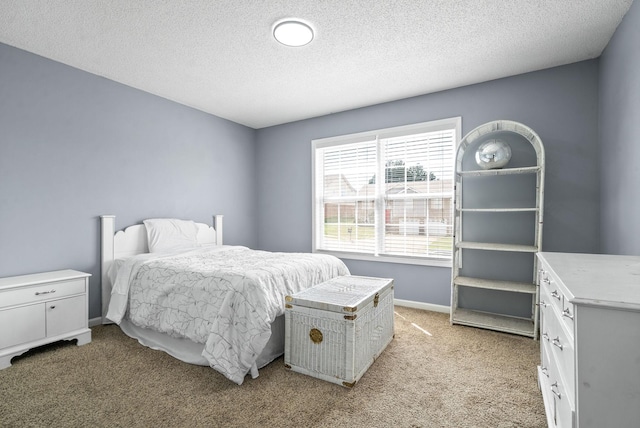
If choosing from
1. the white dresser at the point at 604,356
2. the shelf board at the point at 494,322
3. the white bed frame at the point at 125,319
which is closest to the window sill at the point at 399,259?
→ the shelf board at the point at 494,322

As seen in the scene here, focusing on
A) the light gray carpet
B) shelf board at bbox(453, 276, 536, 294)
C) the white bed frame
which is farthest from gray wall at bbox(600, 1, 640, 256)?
the white bed frame

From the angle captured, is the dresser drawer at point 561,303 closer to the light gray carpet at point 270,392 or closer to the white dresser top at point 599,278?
the white dresser top at point 599,278

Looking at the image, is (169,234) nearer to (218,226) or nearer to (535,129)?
(218,226)

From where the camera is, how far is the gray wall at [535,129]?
2879 mm

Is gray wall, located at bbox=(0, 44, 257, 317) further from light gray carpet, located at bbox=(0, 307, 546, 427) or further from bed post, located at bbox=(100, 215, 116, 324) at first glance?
light gray carpet, located at bbox=(0, 307, 546, 427)

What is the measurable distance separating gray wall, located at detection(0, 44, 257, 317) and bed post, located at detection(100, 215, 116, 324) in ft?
0.23

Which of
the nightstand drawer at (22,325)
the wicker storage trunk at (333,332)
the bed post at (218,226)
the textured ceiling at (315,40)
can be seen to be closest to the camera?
the wicker storage trunk at (333,332)

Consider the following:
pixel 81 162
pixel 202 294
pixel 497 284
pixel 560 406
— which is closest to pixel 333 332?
pixel 202 294

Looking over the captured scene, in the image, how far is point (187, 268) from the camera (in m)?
2.58

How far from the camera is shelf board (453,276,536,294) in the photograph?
111 inches

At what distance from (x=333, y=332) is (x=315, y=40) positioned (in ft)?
7.49

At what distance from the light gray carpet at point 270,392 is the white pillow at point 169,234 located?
1.15 meters

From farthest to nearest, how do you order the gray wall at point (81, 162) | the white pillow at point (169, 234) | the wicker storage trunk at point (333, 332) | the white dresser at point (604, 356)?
the white pillow at point (169, 234) < the gray wall at point (81, 162) < the wicker storage trunk at point (333, 332) < the white dresser at point (604, 356)

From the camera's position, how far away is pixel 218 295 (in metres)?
2.25
